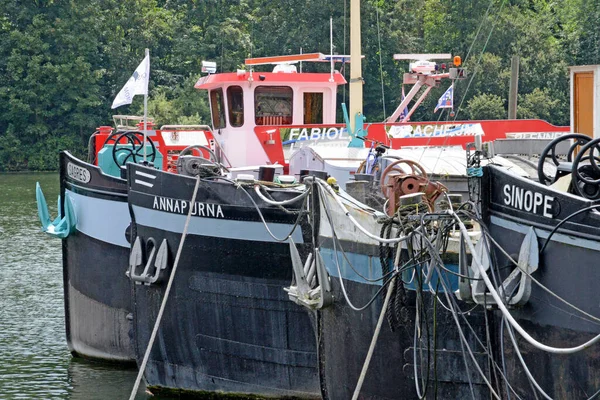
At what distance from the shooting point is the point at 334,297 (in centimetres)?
1051

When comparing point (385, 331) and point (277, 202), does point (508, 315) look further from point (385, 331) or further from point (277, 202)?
point (277, 202)

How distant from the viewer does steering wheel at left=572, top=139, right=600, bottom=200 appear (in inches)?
307

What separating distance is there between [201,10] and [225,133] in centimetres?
4733

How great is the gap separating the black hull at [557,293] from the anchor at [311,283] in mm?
2527

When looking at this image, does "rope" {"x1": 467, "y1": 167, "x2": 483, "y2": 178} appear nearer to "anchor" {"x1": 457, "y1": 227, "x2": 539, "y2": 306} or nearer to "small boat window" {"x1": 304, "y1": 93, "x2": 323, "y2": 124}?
"anchor" {"x1": 457, "y1": 227, "x2": 539, "y2": 306}

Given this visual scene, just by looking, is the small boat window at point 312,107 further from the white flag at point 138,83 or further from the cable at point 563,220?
the cable at point 563,220

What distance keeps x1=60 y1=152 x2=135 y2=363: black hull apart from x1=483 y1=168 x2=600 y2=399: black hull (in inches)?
285

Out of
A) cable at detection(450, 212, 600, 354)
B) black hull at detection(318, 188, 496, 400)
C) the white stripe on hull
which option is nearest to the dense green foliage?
the white stripe on hull

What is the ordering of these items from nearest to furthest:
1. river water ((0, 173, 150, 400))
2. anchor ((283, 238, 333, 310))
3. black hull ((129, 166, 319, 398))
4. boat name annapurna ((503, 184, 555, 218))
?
boat name annapurna ((503, 184, 555, 218)), anchor ((283, 238, 333, 310)), black hull ((129, 166, 319, 398)), river water ((0, 173, 150, 400))

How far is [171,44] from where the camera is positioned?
213 ft

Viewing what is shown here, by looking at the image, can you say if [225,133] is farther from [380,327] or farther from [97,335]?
[380,327]

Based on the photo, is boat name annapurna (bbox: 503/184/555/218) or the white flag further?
the white flag

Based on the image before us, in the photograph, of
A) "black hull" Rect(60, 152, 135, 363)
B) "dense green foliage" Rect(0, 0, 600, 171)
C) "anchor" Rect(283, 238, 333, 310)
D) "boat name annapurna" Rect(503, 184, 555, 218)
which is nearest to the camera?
"boat name annapurna" Rect(503, 184, 555, 218)

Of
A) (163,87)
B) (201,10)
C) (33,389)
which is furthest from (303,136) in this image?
(201,10)
